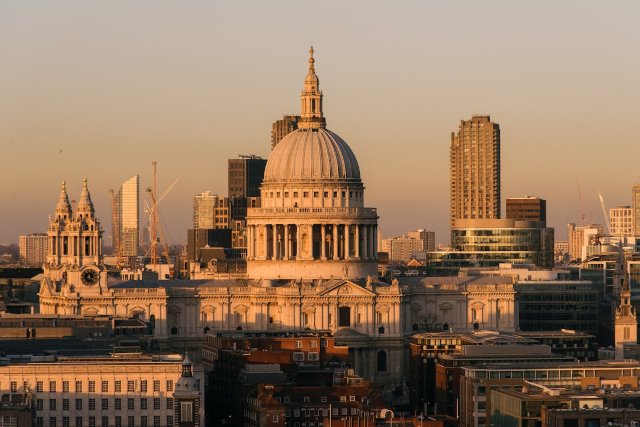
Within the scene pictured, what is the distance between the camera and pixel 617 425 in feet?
641

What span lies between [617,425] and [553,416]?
235 inches

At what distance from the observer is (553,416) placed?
654 feet
